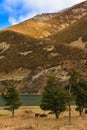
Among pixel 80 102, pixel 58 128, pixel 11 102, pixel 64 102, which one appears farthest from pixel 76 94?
pixel 58 128

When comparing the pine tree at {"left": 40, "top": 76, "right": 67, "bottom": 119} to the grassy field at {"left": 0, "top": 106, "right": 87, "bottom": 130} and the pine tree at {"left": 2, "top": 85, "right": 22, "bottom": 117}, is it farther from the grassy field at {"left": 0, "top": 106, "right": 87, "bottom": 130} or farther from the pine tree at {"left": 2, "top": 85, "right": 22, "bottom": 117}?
the pine tree at {"left": 2, "top": 85, "right": 22, "bottom": 117}

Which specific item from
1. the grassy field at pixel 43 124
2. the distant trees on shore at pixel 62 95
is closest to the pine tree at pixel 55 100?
the distant trees on shore at pixel 62 95

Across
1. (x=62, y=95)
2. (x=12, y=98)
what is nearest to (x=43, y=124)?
(x=62, y=95)

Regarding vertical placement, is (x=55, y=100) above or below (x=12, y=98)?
below

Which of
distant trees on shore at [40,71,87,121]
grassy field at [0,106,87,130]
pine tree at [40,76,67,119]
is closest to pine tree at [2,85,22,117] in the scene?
distant trees on shore at [40,71,87,121]

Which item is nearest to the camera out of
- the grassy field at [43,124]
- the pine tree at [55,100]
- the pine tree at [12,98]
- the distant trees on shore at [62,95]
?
the grassy field at [43,124]

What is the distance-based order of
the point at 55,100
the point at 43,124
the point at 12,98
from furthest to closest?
the point at 12,98, the point at 55,100, the point at 43,124

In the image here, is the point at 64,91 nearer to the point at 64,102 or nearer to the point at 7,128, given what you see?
the point at 64,102

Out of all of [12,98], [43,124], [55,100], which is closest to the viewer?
[43,124]

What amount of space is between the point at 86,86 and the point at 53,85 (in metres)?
8.58

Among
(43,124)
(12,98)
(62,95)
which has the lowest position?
(43,124)

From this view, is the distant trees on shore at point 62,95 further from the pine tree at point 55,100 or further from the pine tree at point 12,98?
the pine tree at point 12,98

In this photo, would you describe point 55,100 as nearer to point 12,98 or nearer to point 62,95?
point 62,95

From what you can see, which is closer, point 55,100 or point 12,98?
point 55,100
